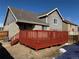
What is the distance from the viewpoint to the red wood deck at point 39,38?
14.4m

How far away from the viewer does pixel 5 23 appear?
28.8m

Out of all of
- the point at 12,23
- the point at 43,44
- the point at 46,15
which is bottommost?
the point at 43,44

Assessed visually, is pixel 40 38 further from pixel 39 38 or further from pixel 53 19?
pixel 53 19

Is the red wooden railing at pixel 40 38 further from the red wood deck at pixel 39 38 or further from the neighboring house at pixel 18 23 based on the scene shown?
the neighboring house at pixel 18 23

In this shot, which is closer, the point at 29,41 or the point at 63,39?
the point at 29,41

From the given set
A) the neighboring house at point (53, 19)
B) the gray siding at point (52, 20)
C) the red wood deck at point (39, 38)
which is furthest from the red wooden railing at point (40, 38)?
the gray siding at point (52, 20)

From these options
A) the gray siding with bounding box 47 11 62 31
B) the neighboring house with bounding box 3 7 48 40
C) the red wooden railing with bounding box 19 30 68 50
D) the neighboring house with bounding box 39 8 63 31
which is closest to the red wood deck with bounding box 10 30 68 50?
the red wooden railing with bounding box 19 30 68 50

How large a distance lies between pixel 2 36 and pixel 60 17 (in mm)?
14007

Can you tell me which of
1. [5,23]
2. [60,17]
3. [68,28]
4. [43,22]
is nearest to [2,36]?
[5,23]

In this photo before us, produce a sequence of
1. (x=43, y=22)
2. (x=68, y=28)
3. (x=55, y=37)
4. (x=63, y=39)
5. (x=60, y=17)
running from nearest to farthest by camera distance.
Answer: (x=55, y=37)
(x=63, y=39)
(x=43, y=22)
(x=60, y=17)
(x=68, y=28)

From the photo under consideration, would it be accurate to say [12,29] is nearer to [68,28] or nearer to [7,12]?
[7,12]

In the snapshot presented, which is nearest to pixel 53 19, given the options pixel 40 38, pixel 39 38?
pixel 40 38

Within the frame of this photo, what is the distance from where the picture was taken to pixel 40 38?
47.6 ft

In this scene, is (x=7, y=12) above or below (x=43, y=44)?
above
